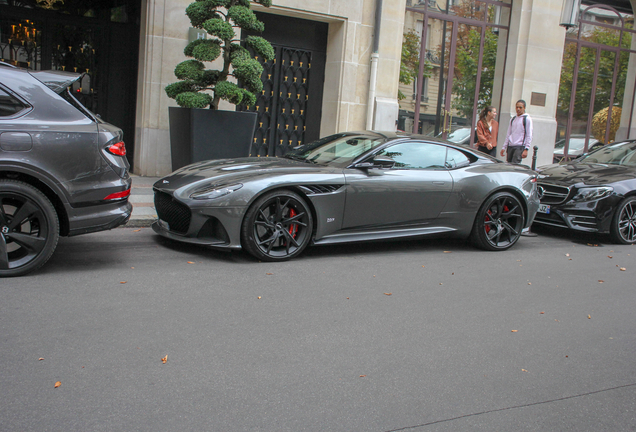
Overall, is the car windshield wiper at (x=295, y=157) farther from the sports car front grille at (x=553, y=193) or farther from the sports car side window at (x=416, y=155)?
the sports car front grille at (x=553, y=193)

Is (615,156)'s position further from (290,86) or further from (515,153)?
(290,86)

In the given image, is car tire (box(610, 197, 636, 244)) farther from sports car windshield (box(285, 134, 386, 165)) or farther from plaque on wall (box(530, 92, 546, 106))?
plaque on wall (box(530, 92, 546, 106))

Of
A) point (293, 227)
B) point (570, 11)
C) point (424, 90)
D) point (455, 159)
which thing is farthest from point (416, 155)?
point (570, 11)

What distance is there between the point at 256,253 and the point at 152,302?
1.58 meters

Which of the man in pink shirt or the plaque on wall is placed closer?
the man in pink shirt

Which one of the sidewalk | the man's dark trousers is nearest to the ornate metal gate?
the sidewalk

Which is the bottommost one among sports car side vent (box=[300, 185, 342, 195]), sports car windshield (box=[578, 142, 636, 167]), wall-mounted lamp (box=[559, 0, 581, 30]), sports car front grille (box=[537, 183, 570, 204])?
sports car front grille (box=[537, 183, 570, 204])

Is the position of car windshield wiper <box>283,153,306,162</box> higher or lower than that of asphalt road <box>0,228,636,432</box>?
higher

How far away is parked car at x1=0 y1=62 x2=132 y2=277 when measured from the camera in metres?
4.77

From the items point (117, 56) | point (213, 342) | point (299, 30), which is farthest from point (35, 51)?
point (213, 342)

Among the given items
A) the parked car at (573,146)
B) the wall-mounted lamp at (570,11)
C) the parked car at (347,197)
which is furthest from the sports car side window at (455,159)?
the parked car at (573,146)

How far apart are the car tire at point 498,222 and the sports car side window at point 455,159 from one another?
54cm

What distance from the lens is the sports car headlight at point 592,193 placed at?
8.80m

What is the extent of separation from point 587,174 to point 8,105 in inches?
316
